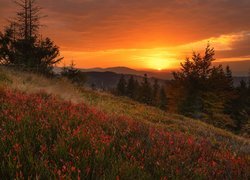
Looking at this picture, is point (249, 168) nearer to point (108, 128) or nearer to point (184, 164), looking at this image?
point (184, 164)

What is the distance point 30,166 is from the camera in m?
3.40

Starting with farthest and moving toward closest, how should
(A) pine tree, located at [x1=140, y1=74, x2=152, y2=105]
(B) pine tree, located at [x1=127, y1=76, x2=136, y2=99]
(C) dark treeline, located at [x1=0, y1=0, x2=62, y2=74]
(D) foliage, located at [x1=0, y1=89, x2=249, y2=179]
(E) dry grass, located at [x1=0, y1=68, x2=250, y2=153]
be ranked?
(B) pine tree, located at [x1=127, y1=76, x2=136, y2=99], (A) pine tree, located at [x1=140, y1=74, x2=152, y2=105], (C) dark treeline, located at [x1=0, y1=0, x2=62, y2=74], (E) dry grass, located at [x1=0, y1=68, x2=250, y2=153], (D) foliage, located at [x1=0, y1=89, x2=249, y2=179]

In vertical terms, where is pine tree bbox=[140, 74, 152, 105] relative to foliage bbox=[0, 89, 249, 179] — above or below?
below

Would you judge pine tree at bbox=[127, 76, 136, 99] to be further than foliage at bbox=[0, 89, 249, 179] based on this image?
Yes

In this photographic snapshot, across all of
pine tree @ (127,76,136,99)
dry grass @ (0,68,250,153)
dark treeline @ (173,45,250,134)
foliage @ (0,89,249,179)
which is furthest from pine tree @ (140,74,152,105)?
foliage @ (0,89,249,179)

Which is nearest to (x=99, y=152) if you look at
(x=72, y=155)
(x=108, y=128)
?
(x=72, y=155)

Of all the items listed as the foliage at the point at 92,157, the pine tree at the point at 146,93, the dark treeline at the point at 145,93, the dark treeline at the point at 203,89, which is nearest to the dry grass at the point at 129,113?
the foliage at the point at 92,157

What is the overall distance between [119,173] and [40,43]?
2965cm

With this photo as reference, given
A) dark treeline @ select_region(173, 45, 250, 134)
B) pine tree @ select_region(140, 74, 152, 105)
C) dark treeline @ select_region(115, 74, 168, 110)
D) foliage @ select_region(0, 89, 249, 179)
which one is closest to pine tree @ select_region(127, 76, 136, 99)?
dark treeline @ select_region(115, 74, 168, 110)

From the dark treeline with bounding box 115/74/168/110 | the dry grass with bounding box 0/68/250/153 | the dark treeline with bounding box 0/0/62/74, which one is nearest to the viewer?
the dry grass with bounding box 0/68/250/153

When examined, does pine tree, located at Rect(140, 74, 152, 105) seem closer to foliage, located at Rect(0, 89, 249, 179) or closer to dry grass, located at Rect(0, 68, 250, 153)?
dry grass, located at Rect(0, 68, 250, 153)

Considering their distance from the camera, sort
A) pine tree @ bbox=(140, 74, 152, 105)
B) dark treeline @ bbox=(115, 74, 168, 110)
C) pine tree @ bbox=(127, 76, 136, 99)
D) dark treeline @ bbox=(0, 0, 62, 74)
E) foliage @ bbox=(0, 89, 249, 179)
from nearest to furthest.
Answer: foliage @ bbox=(0, 89, 249, 179), dark treeline @ bbox=(0, 0, 62, 74), dark treeline @ bbox=(115, 74, 168, 110), pine tree @ bbox=(140, 74, 152, 105), pine tree @ bbox=(127, 76, 136, 99)

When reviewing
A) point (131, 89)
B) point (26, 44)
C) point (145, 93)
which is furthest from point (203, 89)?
point (131, 89)

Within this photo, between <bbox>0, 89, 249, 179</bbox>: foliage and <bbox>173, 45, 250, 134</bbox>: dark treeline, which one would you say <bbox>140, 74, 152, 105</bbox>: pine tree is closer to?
<bbox>173, 45, 250, 134</bbox>: dark treeline
